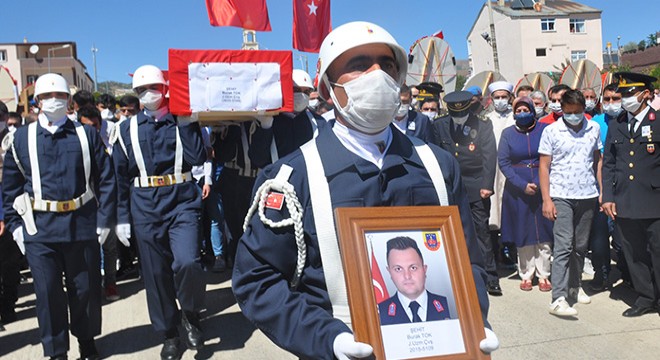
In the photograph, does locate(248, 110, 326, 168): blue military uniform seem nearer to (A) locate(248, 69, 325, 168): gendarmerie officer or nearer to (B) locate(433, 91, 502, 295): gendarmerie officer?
(A) locate(248, 69, 325, 168): gendarmerie officer

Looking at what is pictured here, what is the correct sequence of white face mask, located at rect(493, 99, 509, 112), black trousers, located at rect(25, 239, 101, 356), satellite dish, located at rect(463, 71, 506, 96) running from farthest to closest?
1. satellite dish, located at rect(463, 71, 506, 96)
2. white face mask, located at rect(493, 99, 509, 112)
3. black trousers, located at rect(25, 239, 101, 356)

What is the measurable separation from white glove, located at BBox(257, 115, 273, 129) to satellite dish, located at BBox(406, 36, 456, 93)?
6.05 m

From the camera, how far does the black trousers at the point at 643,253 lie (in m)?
5.33

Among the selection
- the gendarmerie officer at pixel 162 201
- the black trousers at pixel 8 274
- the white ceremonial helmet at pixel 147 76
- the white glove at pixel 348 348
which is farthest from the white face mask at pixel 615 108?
the black trousers at pixel 8 274

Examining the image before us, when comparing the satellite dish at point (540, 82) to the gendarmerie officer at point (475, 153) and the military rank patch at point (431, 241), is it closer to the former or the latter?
the gendarmerie officer at point (475, 153)

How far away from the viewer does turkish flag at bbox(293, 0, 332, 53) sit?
7.93 m

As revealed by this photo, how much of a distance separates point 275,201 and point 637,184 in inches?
185

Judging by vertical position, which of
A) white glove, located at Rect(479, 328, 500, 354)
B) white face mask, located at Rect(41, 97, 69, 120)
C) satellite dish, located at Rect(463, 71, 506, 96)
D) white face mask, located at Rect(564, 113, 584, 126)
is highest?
satellite dish, located at Rect(463, 71, 506, 96)

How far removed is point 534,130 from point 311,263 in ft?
16.6

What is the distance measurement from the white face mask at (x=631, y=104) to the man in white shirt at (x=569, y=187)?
0.37 meters

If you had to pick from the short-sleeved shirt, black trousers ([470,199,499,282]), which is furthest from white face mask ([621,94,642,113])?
black trousers ([470,199,499,282])

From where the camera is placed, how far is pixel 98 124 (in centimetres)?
733

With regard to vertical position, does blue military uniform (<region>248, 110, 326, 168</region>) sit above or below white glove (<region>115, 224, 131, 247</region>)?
above

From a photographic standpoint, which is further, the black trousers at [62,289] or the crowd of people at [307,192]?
the black trousers at [62,289]
